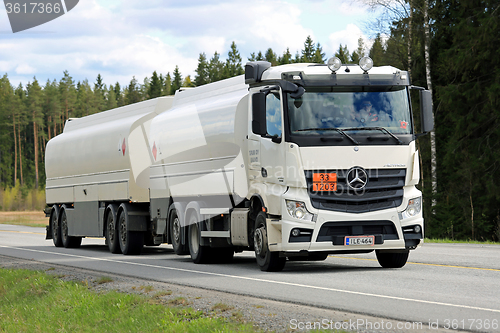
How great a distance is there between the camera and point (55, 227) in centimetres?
2573

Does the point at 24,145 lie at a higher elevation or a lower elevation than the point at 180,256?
higher

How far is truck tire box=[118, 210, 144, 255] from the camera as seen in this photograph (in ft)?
64.8

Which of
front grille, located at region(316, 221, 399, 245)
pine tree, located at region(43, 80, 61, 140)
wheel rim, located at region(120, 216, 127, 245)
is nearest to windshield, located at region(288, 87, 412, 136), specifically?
front grille, located at region(316, 221, 399, 245)

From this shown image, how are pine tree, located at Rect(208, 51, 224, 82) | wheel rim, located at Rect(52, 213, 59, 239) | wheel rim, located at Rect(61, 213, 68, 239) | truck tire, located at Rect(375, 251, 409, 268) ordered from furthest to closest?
pine tree, located at Rect(208, 51, 224, 82)
wheel rim, located at Rect(52, 213, 59, 239)
wheel rim, located at Rect(61, 213, 68, 239)
truck tire, located at Rect(375, 251, 409, 268)

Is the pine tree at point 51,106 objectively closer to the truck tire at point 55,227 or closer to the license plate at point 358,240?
the truck tire at point 55,227

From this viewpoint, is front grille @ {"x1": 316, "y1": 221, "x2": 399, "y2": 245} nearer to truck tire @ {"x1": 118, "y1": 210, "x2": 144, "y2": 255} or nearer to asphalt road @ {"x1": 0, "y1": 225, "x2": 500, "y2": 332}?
asphalt road @ {"x1": 0, "y1": 225, "x2": 500, "y2": 332}

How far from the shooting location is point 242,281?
12078 millimetres

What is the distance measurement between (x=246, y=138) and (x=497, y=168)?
2019 centimetres

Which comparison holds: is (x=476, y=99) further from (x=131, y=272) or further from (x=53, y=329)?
(x=53, y=329)

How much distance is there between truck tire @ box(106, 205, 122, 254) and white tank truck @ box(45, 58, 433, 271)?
4.05 m

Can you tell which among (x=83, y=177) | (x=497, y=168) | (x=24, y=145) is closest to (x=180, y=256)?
(x=83, y=177)

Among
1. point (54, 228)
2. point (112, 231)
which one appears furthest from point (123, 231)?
point (54, 228)

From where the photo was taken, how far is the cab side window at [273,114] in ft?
42.1

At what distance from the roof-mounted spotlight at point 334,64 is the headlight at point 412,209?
268cm
